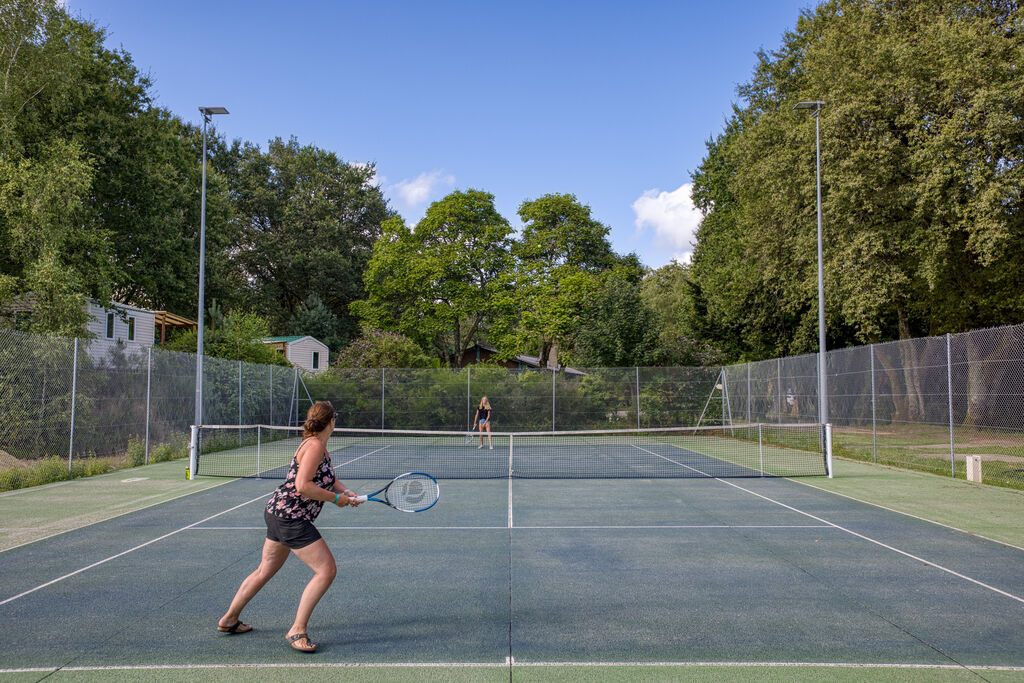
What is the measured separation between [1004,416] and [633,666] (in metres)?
11.5

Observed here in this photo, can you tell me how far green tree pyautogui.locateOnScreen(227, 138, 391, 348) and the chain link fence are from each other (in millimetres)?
26083

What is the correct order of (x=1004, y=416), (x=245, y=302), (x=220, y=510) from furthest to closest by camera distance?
(x=245, y=302) < (x=1004, y=416) < (x=220, y=510)

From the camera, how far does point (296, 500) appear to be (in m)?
5.09

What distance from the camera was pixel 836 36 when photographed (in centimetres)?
2486

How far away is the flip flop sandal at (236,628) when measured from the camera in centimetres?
545

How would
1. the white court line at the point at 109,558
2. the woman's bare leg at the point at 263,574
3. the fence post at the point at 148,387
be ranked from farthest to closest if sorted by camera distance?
the fence post at the point at 148,387
the white court line at the point at 109,558
the woman's bare leg at the point at 263,574

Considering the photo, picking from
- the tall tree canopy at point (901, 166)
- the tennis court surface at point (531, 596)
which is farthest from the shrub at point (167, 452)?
the tall tree canopy at point (901, 166)

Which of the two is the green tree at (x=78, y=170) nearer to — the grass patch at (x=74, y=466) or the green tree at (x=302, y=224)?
the grass patch at (x=74, y=466)

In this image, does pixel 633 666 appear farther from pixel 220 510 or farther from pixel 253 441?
pixel 253 441

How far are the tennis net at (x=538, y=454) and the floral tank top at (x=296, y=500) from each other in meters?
7.36

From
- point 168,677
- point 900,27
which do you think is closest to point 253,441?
point 168,677

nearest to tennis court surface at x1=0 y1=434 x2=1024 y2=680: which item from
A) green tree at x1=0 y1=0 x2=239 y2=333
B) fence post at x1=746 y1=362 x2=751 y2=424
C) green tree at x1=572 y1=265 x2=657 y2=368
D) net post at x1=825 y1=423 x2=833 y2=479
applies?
net post at x1=825 y1=423 x2=833 y2=479

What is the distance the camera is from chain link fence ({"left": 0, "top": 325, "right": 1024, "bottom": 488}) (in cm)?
1383

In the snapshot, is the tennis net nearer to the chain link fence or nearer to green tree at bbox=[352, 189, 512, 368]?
the chain link fence
